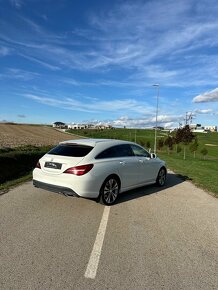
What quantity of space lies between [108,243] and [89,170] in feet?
7.93

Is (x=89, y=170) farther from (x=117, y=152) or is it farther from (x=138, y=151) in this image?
(x=138, y=151)

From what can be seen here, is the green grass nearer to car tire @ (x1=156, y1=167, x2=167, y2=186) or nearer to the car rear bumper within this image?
the car rear bumper

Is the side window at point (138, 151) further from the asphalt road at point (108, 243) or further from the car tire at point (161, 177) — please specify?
the asphalt road at point (108, 243)

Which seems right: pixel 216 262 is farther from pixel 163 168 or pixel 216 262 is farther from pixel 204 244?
pixel 163 168

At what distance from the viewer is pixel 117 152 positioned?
859cm

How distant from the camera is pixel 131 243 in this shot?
5258 millimetres

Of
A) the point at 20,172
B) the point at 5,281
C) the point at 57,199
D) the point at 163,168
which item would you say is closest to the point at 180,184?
the point at 163,168

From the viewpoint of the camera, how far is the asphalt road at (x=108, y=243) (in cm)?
395

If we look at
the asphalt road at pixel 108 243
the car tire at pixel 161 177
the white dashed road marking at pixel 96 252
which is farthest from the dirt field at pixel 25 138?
the white dashed road marking at pixel 96 252

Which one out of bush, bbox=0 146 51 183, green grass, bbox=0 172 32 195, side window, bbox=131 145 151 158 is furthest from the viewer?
bush, bbox=0 146 51 183

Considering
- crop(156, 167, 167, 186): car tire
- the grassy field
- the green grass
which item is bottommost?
the grassy field

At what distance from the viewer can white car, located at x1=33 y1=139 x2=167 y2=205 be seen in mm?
7328

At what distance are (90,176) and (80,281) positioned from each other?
3617 mm

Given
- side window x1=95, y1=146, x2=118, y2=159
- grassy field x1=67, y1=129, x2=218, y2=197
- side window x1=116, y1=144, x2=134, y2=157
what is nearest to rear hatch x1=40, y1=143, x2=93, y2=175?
side window x1=95, y1=146, x2=118, y2=159
